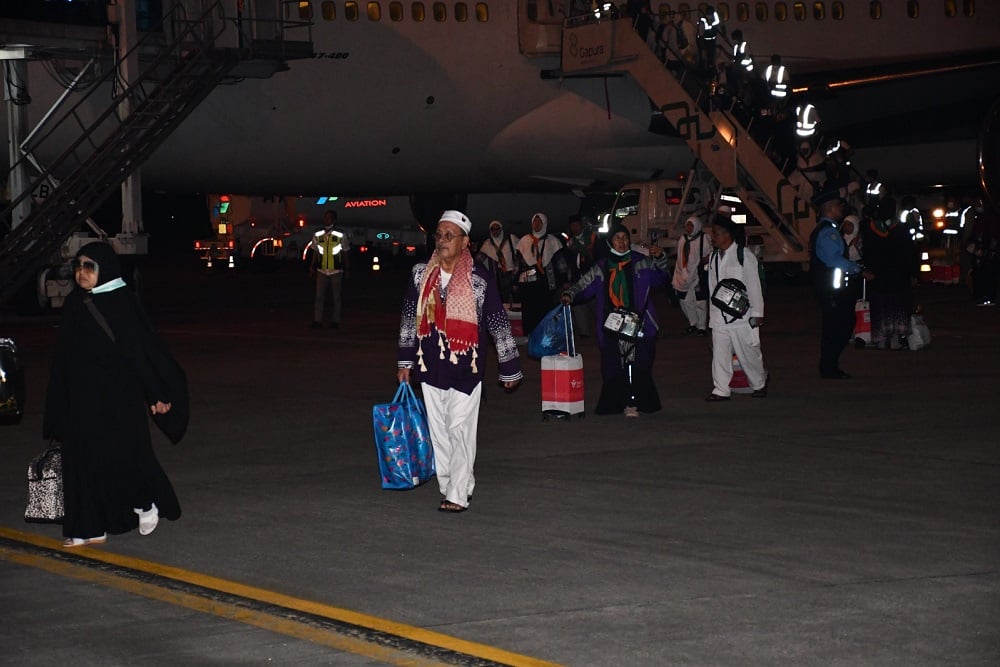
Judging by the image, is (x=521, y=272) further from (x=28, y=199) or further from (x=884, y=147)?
(x=884, y=147)

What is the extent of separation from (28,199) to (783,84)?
11.0 m

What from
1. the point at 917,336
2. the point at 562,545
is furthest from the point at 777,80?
the point at 562,545

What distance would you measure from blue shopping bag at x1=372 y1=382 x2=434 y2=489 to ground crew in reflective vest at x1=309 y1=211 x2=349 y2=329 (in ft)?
36.4

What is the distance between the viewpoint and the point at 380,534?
26.3ft

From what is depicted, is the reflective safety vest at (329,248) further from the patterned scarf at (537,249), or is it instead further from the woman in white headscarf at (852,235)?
the woman in white headscarf at (852,235)

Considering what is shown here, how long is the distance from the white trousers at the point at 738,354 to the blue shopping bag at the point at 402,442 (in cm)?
440

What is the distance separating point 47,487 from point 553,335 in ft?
15.7

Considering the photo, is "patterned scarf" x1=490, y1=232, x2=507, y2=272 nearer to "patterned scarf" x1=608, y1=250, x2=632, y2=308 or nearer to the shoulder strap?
"patterned scarf" x1=608, y1=250, x2=632, y2=308

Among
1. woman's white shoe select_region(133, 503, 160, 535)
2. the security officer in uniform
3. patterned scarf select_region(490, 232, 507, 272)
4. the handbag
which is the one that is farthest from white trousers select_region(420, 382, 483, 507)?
patterned scarf select_region(490, 232, 507, 272)

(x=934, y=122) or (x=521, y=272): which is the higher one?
(x=934, y=122)

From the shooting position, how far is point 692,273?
18.2 m

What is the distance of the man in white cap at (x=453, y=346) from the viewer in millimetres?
8594

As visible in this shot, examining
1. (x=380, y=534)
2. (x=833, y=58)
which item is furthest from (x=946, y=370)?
(x=833, y=58)

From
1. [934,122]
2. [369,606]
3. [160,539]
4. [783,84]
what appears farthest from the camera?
[934,122]
